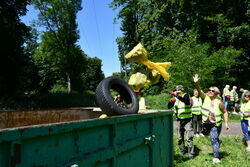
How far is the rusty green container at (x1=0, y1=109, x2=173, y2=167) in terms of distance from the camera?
1.40 metres

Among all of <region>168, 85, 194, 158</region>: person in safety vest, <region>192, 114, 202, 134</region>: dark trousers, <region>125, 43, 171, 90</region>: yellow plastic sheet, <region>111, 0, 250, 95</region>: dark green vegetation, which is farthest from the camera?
<region>111, 0, 250, 95</region>: dark green vegetation

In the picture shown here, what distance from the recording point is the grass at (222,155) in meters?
5.28

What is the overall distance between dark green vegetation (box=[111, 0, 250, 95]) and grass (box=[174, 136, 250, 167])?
22.7 feet

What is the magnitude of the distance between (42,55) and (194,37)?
24168 mm

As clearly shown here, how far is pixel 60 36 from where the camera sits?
3447 centimetres

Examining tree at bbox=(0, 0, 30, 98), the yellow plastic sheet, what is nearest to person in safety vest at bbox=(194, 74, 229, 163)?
the yellow plastic sheet

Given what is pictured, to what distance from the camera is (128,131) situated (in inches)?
104

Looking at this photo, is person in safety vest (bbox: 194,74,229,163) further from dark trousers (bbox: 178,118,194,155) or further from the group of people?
dark trousers (bbox: 178,118,194,155)

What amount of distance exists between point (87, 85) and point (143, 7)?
31746mm

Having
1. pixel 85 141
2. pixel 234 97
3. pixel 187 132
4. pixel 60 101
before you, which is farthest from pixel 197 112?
pixel 60 101

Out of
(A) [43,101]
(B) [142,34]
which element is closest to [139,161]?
(A) [43,101]

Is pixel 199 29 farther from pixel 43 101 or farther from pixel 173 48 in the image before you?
pixel 43 101

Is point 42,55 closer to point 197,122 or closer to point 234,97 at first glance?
point 234,97

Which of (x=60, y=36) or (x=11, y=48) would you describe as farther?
(x=60, y=36)
